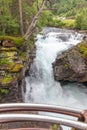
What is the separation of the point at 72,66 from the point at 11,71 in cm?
412

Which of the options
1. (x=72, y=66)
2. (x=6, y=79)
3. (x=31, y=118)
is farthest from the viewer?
(x=72, y=66)

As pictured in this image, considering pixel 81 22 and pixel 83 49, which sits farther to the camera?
pixel 81 22

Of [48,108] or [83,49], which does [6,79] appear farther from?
[48,108]

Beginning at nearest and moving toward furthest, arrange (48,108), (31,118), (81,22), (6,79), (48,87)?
(31,118)
(48,108)
(6,79)
(48,87)
(81,22)

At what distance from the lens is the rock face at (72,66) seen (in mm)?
17531

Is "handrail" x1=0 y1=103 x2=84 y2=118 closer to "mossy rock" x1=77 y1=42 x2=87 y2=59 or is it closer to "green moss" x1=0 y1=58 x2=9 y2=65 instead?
"green moss" x1=0 y1=58 x2=9 y2=65

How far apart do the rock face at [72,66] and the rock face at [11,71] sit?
7.62ft

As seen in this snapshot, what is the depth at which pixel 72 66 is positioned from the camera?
1764cm

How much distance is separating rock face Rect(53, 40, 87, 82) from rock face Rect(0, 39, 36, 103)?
2.32 m

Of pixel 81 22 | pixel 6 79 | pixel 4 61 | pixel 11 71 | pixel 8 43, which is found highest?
pixel 8 43

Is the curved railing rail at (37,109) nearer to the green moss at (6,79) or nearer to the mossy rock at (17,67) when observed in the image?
the green moss at (6,79)

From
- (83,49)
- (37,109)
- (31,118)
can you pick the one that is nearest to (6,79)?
(83,49)

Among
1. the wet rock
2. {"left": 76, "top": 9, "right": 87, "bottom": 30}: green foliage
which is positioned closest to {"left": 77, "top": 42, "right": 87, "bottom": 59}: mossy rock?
the wet rock

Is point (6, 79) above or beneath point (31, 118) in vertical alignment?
beneath
